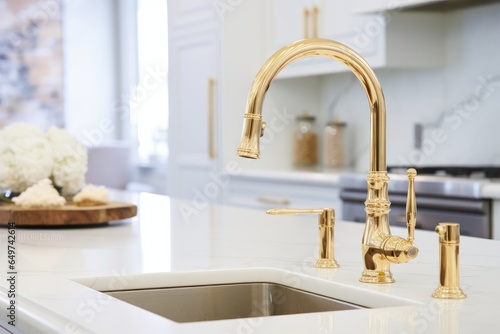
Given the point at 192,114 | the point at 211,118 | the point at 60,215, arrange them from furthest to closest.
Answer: the point at 192,114 → the point at 211,118 → the point at 60,215

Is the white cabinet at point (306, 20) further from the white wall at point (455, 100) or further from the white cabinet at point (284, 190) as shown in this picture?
the white cabinet at point (284, 190)

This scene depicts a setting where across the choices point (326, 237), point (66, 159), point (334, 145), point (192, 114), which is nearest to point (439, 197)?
point (334, 145)

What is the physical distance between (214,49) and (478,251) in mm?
3184

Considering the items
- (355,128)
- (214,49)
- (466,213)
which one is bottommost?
(466,213)

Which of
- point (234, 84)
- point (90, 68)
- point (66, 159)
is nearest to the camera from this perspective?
point (66, 159)

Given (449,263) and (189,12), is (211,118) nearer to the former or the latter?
(189,12)

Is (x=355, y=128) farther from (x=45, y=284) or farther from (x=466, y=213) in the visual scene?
(x=45, y=284)

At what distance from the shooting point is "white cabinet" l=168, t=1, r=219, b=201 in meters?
4.51

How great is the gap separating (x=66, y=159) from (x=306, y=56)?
42.7 inches

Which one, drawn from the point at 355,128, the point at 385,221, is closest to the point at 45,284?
the point at 385,221

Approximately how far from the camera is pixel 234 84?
4.37 meters

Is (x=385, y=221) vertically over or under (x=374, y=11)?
under

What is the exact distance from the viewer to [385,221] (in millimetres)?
1134

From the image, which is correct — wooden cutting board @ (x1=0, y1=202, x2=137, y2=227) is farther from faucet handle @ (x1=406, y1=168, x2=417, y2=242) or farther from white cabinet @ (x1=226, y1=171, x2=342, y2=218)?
white cabinet @ (x1=226, y1=171, x2=342, y2=218)
